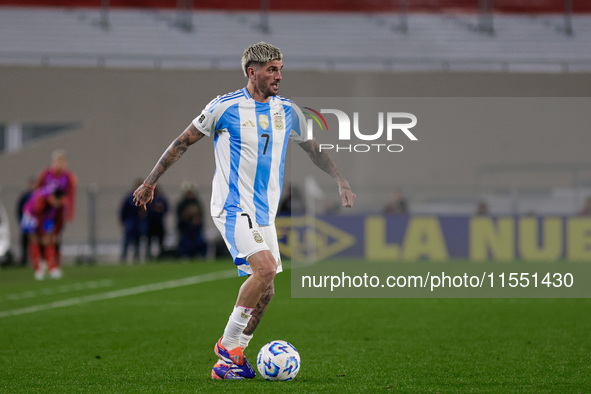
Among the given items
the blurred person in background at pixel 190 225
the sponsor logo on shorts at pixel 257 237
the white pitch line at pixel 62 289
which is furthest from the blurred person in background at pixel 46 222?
the sponsor logo on shorts at pixel 257 237

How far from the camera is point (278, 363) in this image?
5625 mm

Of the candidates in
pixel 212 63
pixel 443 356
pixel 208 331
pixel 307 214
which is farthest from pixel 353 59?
pixel 443 356

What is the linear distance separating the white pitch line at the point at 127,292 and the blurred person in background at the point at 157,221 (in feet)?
12.3

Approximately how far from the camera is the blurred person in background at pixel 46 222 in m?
14.9

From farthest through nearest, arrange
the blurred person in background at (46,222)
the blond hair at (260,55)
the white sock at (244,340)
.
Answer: the blurred person in background at (46,222) → the white sock at (244,340) → the blond hair at (260,55)

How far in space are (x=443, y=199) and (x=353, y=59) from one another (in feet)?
22.1

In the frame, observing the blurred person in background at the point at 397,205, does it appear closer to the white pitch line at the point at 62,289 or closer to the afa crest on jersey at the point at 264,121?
the white pitch line at the point at 62,289

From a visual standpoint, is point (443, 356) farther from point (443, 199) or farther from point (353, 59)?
point (353, 59)

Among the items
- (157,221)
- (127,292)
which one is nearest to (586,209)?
(157,221)

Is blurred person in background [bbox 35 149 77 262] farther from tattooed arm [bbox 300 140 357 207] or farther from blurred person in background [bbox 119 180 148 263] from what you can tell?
tattooed arm [bbox 300 140 357 207]

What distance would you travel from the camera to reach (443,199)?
2038 cm

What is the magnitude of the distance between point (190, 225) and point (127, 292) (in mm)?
7480

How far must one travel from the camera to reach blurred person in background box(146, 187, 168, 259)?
20.1 meters

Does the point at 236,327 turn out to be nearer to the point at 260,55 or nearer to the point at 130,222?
the point at 260,55
